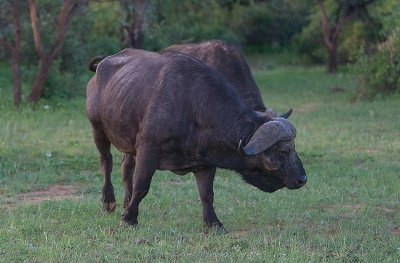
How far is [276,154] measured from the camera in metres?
7.55

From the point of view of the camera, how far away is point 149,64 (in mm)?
8305

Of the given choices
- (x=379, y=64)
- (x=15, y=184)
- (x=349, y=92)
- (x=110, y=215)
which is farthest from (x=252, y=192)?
(x=349, y=92)

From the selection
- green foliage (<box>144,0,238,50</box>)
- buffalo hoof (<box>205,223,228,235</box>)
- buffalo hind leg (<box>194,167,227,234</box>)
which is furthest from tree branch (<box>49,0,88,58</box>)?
buffalo hoof (<box>205,223,228,235</box>)

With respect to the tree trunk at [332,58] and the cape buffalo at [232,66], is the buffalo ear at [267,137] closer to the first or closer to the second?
the cape buffalo at [232,66]

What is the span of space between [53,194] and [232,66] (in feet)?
8.71

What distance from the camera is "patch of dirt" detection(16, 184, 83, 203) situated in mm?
9617

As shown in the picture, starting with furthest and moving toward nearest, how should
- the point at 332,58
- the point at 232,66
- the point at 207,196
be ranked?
1. the point at 332,58
2. the point at 232,66
3. the point at 207,196

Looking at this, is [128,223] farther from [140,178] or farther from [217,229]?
[217,229]

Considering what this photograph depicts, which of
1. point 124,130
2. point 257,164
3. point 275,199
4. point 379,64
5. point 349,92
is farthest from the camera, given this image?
point 349,92

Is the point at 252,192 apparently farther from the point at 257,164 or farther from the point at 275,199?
the point at 257,164

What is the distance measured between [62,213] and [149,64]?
5.38 ft

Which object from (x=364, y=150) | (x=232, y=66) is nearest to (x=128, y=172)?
(x=232, y=66)

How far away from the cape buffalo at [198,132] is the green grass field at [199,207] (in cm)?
48

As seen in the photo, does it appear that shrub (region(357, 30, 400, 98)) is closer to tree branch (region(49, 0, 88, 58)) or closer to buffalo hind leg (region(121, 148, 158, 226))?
tree branch (region(49, 0, 88, 58))
